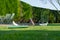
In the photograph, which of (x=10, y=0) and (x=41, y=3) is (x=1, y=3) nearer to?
(x=10, y=0)

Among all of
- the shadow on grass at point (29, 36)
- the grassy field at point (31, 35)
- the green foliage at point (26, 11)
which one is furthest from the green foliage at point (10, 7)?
the shadow on grass at point (29, 36)

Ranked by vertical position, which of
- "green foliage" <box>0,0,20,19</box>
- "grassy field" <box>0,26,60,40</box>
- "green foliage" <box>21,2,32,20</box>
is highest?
"grassy field" <box>0,26,60,40</box>

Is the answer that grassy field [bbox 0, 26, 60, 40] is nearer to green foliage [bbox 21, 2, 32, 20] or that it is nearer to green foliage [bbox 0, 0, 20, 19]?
green foliage [bbox 0, 0, 20, 19]

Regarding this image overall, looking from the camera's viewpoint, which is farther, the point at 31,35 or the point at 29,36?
the point at 31,35

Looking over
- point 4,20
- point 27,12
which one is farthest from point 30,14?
point 4,20

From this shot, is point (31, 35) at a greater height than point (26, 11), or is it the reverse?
point (31, 35)

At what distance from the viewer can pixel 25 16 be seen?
29.1 m

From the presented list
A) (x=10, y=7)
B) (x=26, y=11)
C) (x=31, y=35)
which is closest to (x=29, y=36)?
(x=31, y=35)

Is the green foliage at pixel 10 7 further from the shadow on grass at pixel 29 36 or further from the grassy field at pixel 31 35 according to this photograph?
the shadow on grass at pixel 29 36

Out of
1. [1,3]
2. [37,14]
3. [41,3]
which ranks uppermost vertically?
[41,3]

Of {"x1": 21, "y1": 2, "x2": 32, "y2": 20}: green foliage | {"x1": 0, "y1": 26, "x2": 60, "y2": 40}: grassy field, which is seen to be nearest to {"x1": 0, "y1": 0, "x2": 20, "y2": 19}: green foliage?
{"x1": 21, "y1": 2, "x2": 32, "y2": 20}: green foliage

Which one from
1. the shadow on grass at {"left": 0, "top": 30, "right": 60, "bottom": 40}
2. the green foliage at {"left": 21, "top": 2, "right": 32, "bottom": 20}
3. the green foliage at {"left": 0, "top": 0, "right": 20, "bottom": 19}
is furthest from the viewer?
the green foliage at {"left": 21, "top": 2, "right": 32, "bottom": 20}

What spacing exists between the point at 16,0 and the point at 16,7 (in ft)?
2.18

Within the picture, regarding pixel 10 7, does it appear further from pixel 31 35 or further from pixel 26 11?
pixel 31 35
